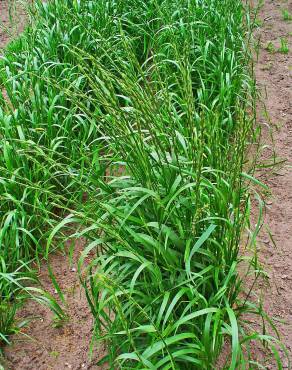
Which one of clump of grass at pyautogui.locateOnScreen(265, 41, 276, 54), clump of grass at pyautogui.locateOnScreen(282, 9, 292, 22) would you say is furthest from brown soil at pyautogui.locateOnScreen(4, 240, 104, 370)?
clump of grass at pyautogui.locateOnScreen(282, 9, 292, 22)

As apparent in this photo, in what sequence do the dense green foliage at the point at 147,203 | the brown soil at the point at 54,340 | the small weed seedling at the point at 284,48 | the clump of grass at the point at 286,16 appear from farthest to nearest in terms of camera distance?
the clump of grass at the point at 286,16
the small weed seedling at the point at 284,48
the brown soil at the point at 54,340
the dense green foliage at the point at 147,203

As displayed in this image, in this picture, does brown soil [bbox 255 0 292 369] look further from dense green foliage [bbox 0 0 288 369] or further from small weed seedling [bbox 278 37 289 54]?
dense green foliage [bbox 0 0 288 369]

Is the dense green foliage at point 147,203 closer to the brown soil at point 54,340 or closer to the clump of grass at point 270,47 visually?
the brown soil at point 54,340

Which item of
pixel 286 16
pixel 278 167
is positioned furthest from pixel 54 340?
pixel 286 16

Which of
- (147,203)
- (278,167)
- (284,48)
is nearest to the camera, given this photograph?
(147,203)

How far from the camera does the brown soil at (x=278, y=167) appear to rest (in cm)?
300

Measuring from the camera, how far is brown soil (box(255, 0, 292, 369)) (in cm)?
300

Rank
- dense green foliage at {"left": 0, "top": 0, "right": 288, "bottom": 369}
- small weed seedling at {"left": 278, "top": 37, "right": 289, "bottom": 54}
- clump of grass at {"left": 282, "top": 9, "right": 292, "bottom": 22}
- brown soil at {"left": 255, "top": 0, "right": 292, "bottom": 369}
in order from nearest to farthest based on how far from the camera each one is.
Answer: dense green foliage at {"left": 0, "top": 0, "right": 288, "bottom": 369} → brown soil at {"left": 255, "top": 0, "right": 292, "bottom": 369} → small weed seedling at {"left": 278, "top": 37, "right": 289, "bottom": 54} → clump of grass at {"left": 282, "top": 9, "right": 292, "bottom": 22}

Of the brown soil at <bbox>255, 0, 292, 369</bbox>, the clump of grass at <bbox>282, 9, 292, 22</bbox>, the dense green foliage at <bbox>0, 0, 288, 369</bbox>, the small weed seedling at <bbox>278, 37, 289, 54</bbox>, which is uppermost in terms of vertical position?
the dense green foliage at <bbox>0, 0, 288, 369</bbox>

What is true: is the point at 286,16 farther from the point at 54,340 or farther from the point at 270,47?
→ the point at 54,340

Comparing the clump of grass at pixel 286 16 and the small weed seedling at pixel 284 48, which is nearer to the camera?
the small weed seedling at pixel 284 48

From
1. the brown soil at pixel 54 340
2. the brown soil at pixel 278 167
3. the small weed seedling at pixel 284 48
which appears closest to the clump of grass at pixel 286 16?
the brown soil at pixel 278 167

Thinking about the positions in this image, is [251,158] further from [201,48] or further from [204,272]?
[204,272]

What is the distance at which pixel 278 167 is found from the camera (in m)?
3.93
